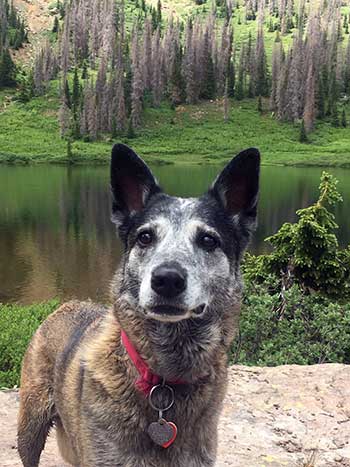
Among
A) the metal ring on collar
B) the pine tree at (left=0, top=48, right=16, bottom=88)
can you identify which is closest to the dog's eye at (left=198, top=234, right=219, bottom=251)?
the metal ring on collar

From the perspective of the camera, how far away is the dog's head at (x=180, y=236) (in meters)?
3.77

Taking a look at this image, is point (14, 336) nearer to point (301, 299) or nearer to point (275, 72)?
point (301, 299)

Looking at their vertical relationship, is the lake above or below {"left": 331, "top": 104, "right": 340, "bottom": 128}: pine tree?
above

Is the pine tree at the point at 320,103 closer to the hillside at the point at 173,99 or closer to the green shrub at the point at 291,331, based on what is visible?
the hillside at the point at 173,99

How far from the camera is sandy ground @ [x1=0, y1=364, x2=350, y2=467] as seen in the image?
649 centimetres

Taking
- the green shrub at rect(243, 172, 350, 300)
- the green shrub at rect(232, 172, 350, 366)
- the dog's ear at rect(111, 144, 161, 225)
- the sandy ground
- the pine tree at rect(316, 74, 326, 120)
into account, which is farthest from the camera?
the pine tree at rect(316, 74, 326, 120)

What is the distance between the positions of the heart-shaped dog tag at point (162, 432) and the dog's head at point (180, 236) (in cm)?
75

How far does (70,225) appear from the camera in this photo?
38469 millimetres

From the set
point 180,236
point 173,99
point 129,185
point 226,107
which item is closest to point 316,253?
point 129,185

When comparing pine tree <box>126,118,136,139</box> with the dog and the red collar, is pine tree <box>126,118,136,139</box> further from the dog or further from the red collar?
the red collar

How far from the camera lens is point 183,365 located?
4.09 m

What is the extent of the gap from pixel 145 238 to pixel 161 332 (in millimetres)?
735

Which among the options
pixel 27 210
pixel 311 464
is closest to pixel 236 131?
pixel 27 210

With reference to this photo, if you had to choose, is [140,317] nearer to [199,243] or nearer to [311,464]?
[199,243]
